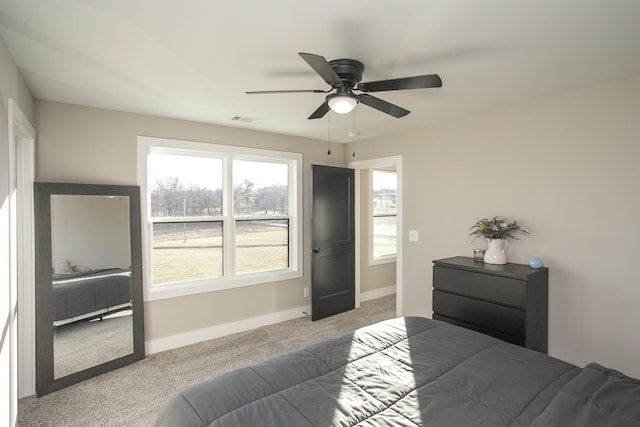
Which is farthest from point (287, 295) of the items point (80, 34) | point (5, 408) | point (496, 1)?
point (496, 1)

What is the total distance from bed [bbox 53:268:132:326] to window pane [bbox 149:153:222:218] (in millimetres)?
757

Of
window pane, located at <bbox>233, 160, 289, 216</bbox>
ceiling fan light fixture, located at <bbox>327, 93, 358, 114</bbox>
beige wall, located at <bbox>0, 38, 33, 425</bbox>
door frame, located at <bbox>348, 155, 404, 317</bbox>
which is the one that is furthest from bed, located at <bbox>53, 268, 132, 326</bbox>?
door frame, located at <bbox>348, 155, 404, 317</bbox>

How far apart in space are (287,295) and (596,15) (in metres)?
3.96

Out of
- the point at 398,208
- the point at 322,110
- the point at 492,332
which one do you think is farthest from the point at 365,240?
the point at 322,110

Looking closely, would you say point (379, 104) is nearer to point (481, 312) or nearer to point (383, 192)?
point (481, 312)

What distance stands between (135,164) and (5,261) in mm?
1609

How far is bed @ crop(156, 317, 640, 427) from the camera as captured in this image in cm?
134

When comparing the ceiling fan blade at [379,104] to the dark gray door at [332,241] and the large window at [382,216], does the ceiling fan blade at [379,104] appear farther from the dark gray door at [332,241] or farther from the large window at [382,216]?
the large window at [382,216]

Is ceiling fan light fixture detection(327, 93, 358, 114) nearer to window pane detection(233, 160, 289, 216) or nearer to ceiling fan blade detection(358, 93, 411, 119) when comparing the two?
ceiling fan blade detection(358, 93, 411, 119)

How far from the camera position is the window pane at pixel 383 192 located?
5.62m

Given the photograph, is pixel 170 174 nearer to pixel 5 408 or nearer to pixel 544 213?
pixel 5 408

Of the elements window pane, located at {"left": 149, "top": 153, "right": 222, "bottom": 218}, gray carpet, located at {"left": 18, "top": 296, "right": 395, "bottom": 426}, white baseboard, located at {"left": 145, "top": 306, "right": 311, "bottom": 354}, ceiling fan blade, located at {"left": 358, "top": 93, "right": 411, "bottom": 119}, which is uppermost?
ceiling fan blade, located at {"left": 358, "top": 93, "right": 411, "bottom": 119}

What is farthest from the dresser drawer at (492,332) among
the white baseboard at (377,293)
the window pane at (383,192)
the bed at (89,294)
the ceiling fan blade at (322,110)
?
the bed at (89,294)

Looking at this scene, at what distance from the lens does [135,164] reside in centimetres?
341
